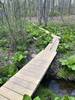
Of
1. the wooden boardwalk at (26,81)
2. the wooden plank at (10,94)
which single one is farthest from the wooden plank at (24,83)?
the wooden plank at (10,94)

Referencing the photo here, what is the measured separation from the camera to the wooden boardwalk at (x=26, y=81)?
3494 mm

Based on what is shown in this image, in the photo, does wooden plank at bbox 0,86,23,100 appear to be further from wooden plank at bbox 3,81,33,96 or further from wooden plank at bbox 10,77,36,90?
wooden plank at bbox 10,77,36,90

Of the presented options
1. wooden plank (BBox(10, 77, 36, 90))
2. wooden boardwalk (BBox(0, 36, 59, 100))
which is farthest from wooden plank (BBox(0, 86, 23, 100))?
wooden plank (BBox(10, 77, 36, 90))

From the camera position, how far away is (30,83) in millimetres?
3912

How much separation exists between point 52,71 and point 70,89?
0.95 meters

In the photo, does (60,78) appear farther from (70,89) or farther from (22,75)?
(22,75)

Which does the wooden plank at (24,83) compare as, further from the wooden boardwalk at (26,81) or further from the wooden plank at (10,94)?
the wooden plank at (10,94)

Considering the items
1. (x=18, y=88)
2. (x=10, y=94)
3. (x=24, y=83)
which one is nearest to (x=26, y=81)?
(x=24, y=83)

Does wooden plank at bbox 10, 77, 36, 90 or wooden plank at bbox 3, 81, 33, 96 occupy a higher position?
wooden plank at bbox 3, 81, 33, 96

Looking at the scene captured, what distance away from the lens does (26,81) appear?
13.1 feet

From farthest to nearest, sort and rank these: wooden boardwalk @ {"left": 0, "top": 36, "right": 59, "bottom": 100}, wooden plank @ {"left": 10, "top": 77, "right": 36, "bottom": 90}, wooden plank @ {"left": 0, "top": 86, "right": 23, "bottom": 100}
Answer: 1. wooden plank @ {"left": 10, "top": 77, "right": 36, "bottom": 90}
2. wooden boardwalk @ {"left": 0, "top": 36, "right": 59, "bottom": 100}
3. wooden plank @ {"left": 0, "top": 86, "right": 23, "bottom": 100}

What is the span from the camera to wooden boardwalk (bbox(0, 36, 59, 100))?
3494mm

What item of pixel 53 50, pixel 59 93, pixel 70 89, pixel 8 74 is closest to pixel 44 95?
pixel 59 93

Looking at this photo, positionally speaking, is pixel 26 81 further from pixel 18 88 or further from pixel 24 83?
pixel 18 88
